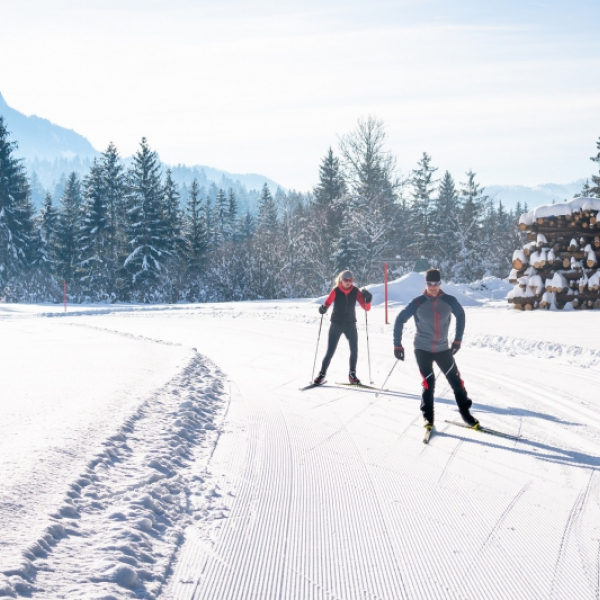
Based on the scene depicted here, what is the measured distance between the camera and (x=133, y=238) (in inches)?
1773

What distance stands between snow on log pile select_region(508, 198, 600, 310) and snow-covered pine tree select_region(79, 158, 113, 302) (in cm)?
3456

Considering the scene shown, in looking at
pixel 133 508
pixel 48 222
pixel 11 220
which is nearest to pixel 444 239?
pixel 48 222

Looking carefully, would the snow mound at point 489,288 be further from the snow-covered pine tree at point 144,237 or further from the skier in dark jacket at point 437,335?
the snow-covered pine tree at point 144,237

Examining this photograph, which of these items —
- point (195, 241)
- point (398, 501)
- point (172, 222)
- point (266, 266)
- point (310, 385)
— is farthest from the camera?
point (195, 241)

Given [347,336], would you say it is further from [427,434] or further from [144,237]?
[144,237]

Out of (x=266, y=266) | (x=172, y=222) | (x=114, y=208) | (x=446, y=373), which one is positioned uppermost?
(x=114, y=208)

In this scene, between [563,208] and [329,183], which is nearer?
[563,208]

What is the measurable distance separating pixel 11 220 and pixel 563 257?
40.4 metres

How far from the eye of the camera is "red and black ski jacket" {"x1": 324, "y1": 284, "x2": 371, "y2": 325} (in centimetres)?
978

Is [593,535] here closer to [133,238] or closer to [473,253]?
[133,238]

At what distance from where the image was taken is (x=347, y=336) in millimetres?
9906

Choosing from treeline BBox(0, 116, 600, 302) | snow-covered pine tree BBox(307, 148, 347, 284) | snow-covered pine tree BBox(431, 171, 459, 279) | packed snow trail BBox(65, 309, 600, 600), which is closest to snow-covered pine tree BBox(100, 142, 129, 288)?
treeline BBox(0, 116, 600, 302)

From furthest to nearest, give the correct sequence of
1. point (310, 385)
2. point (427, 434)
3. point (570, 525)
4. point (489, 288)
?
point (489, 288), point (310, 385), point (427, 434), point (570, 525)

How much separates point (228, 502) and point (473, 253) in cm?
5061
